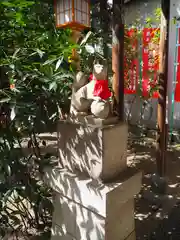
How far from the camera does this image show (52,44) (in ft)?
5.19

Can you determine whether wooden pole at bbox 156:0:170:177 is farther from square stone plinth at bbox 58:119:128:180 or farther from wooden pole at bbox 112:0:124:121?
square stone plinth at bbox 58:119:128:180

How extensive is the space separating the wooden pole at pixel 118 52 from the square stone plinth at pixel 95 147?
124 centimetres

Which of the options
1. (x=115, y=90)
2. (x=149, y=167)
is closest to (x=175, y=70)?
(x=149, y=167)

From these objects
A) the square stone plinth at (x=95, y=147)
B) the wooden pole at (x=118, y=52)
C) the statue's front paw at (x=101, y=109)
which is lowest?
the square stone plinth at (x=95, y=147)

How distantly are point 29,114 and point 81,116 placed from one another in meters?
0.34

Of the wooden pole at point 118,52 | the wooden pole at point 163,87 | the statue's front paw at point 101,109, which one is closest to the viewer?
the statue's front paw at point 101,109

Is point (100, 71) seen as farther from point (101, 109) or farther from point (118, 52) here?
point (118, 52)

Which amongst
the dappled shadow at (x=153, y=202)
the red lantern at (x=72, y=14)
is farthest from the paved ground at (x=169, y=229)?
the red lantern at (x=72, y=14)

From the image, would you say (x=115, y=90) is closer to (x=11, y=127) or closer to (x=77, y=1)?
(x=77, y=1)

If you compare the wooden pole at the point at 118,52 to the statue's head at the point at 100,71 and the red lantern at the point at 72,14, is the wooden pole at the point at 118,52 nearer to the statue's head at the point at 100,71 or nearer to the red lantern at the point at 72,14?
the red lantern at the point at 72,14

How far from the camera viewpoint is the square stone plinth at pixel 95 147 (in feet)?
4.45

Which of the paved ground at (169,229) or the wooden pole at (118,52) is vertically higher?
the wooden pole at (118,52)

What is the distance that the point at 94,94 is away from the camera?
136 centimetres

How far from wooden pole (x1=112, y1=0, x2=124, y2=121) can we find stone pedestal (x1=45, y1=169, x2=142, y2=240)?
4.28 ft
